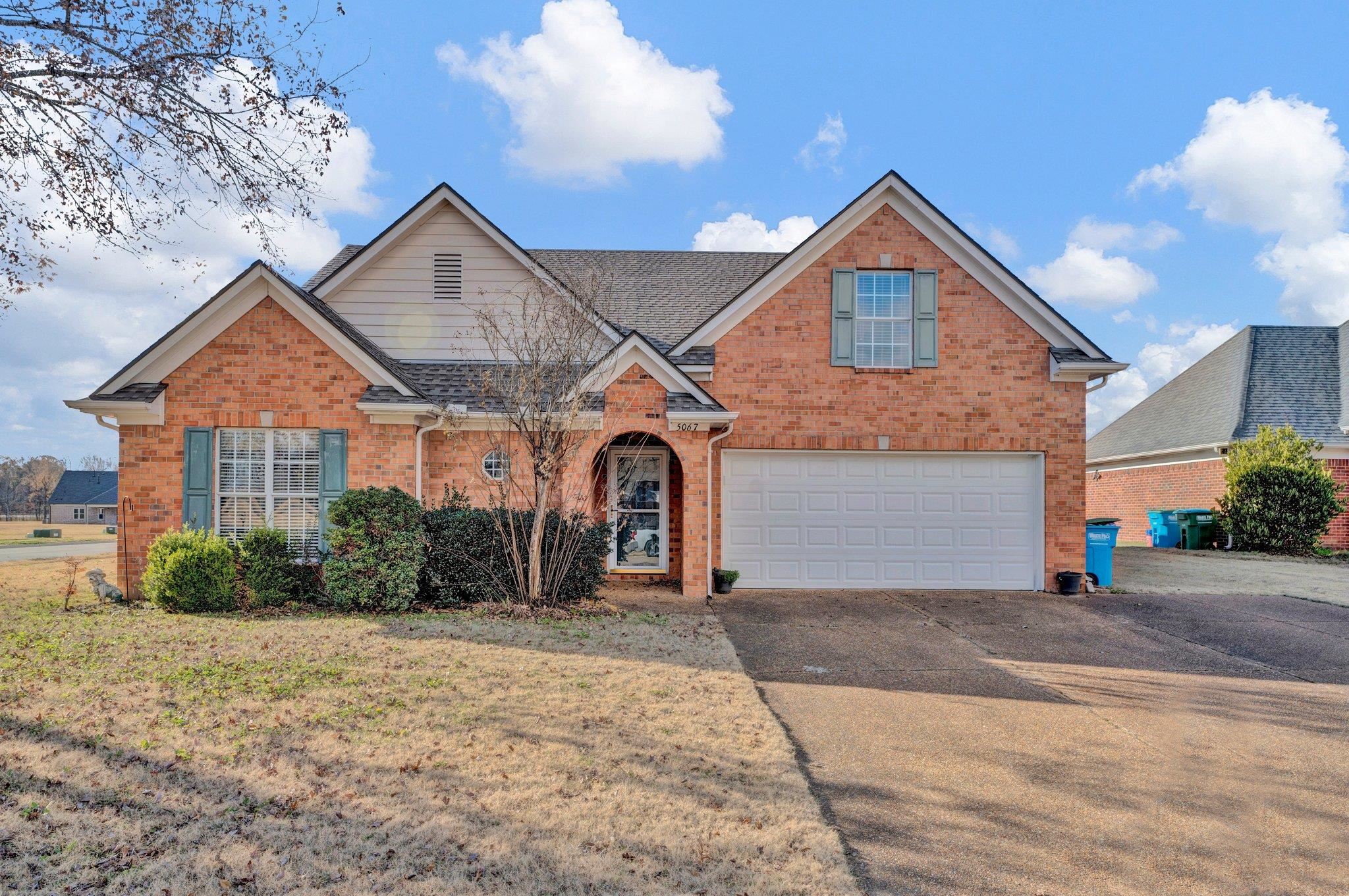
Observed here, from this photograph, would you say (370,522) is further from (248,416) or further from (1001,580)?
(1001,580)

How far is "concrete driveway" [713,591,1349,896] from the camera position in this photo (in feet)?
13.6

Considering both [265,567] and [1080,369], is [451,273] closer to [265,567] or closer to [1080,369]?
[265,567]

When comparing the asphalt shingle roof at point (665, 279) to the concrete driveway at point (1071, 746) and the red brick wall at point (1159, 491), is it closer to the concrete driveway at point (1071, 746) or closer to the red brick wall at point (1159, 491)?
the concrete driveway at point (1071, 746)

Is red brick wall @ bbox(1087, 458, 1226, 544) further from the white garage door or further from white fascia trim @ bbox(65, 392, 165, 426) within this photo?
white fascia trim @ bbox(65, 392, 165, 426)

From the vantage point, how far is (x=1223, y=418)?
73.8ft

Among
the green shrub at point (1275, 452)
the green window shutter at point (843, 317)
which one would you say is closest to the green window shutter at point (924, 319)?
Answer: the green window shutter at point (843, 317)

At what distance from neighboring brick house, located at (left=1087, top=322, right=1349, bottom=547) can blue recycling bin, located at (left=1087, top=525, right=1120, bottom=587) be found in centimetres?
1075

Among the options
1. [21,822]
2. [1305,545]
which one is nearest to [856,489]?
[21,822]

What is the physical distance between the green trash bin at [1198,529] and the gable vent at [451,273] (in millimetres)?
19852

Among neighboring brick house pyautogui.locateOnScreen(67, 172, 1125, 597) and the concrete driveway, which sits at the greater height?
neighboring brick house pyautogui.locateOnScreen(67, 172, 1125, 597)

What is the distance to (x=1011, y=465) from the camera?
13.7 metres

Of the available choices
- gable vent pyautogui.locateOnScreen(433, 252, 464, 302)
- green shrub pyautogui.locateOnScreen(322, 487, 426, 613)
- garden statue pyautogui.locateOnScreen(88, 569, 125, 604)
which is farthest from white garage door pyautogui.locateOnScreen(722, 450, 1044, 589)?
garden statue pyautogui.locateOnScreen(88, 569, 125, 604)

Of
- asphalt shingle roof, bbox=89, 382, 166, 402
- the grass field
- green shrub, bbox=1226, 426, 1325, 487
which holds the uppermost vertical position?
asphalt shingle roof, bbox=89, 382, 166, 402

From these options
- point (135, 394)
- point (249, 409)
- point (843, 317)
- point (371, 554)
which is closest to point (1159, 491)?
point (843, 317)
